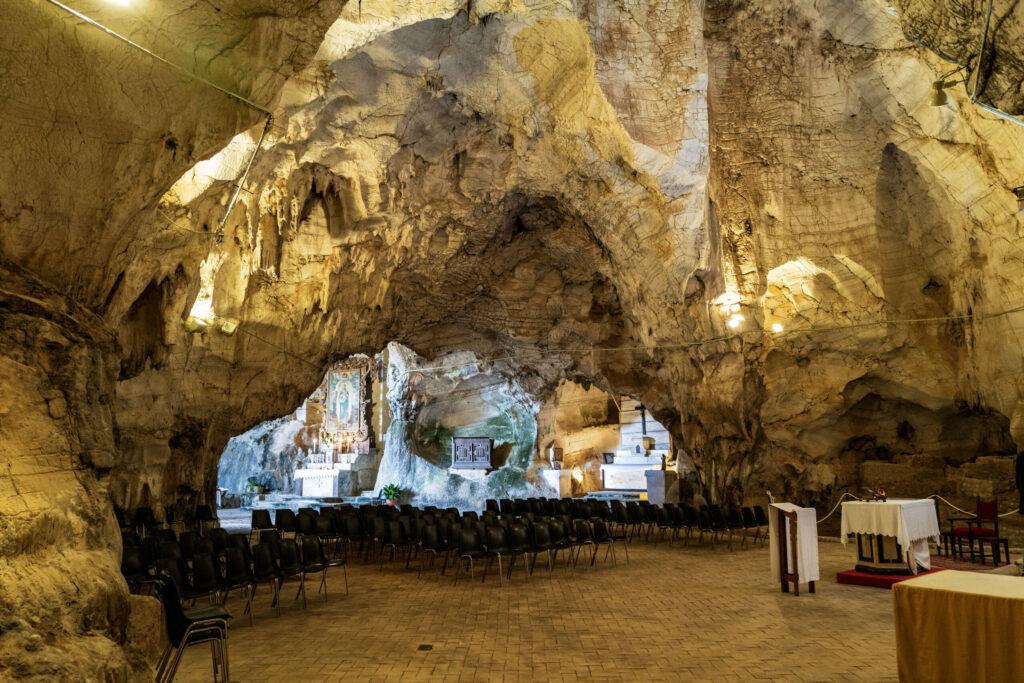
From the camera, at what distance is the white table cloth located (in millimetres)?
8320

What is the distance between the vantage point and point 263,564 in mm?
7801

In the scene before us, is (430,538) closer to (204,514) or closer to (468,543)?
(468,543)

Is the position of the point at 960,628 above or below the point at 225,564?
above

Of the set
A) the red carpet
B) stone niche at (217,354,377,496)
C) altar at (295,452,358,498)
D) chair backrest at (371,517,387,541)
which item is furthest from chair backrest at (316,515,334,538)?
stone niche at (217,354,377,496)

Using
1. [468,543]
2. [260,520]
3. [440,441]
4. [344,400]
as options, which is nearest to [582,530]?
[468,543]

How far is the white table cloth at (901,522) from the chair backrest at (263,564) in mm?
7570

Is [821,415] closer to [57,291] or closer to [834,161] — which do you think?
[834,161]

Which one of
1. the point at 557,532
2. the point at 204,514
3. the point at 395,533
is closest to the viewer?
the point at 557,532

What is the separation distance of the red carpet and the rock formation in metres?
5.45

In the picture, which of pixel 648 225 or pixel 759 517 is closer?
pixel 759 517

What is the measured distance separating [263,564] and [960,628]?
695cm

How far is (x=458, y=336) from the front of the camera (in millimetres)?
23641

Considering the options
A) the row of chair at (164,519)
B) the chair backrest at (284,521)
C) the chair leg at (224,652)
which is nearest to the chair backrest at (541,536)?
the chair backrest at (284,521)

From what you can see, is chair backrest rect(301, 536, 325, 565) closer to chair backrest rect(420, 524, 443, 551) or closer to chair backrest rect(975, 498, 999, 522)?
chair backrest rect(420, 524, 443, 551)
